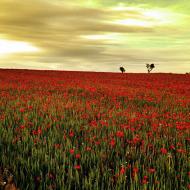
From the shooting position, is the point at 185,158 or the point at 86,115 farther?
the point at 86,115

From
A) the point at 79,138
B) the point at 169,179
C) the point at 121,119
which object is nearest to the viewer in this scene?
the point at 169,179

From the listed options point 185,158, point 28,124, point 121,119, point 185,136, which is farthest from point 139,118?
point 185,158

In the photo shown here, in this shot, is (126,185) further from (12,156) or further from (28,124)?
(28,124)

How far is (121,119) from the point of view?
30.2 ft

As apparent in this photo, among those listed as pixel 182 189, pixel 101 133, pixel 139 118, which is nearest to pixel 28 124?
pixel 101 133

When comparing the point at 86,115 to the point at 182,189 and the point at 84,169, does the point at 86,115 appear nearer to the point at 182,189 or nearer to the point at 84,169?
the point at 84,169

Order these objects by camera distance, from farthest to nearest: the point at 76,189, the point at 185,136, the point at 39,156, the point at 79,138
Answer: the point at 185,136
the point at 79,138
the point at 39,156
the point at 76,189

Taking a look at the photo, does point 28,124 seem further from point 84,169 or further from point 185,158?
point 185,158

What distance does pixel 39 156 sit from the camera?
509 cm

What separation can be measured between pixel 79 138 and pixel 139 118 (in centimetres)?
336

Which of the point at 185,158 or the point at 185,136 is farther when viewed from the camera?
the point at 185,136

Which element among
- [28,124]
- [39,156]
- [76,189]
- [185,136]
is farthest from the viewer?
[28,124]

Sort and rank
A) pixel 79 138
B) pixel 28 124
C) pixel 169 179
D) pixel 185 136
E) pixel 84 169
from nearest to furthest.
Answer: pixel 169 179 → pixel 84 169 → pixel 79 138 → pixel 185 136 → pixel 28 124

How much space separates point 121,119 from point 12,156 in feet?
14.6
